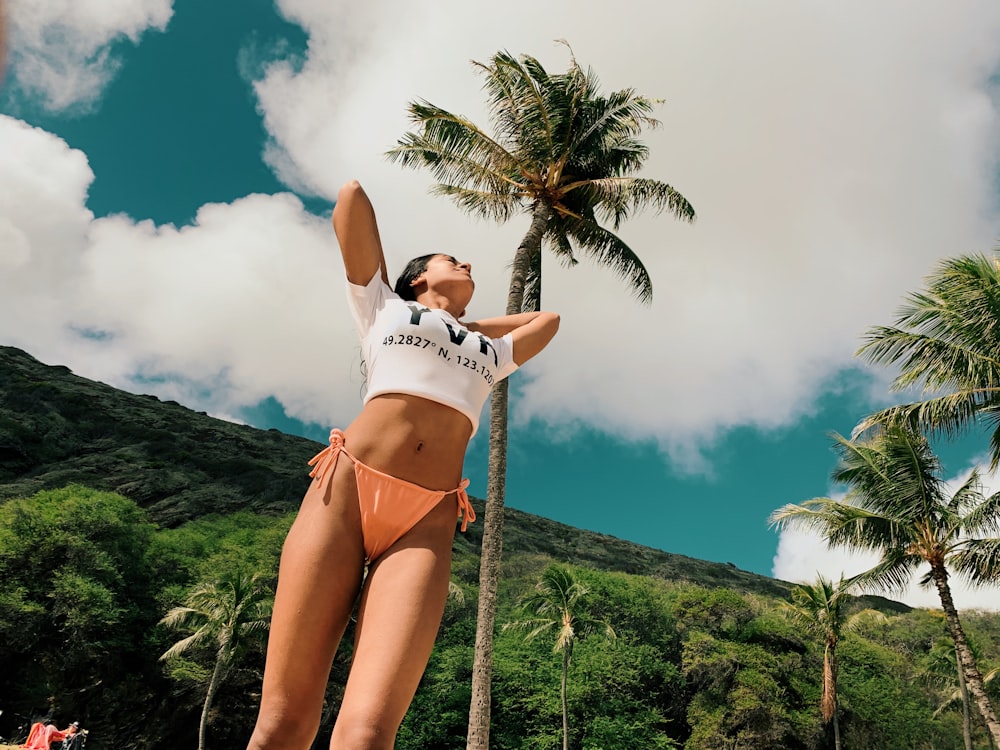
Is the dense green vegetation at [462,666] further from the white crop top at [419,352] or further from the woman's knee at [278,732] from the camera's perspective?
the woman's knee at [278,732]

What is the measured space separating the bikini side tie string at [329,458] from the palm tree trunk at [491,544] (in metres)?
8.50

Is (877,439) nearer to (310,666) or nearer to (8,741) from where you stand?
(310,666)

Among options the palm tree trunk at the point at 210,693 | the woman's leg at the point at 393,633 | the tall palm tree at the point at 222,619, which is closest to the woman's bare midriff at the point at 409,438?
the woman's leg at the point at 393,633

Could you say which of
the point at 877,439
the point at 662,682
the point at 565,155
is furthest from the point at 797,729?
the point at 565,155

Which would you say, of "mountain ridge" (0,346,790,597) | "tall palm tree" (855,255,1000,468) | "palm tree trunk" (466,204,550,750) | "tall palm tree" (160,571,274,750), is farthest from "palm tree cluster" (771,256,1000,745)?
"mountain ridge" (0,346,790,597)

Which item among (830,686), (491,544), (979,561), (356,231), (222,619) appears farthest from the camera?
(830,686)

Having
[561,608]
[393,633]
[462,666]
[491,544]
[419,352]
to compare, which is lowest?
[393,633]

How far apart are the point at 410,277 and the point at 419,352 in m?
0.51

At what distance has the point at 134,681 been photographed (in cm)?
3006

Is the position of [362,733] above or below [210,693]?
below

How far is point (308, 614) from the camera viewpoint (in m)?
1.98

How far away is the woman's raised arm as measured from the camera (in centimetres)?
238

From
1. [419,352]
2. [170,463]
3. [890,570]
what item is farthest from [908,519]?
[170,463]

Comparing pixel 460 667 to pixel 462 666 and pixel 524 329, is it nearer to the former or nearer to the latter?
pixel 462 666
